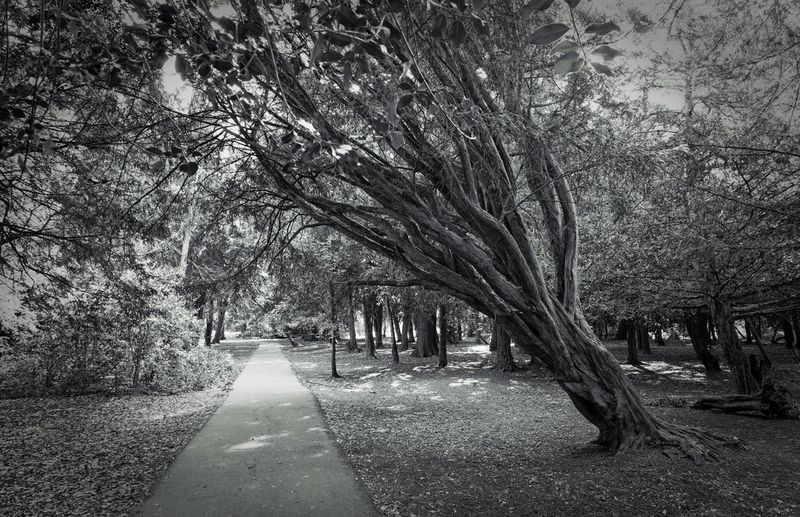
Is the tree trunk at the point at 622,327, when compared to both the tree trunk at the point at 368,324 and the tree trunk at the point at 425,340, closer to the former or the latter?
the tree trunk at the point at 425,340

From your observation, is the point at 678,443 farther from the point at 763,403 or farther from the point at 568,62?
the point at 568,62

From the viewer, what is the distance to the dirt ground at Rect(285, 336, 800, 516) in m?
4.58

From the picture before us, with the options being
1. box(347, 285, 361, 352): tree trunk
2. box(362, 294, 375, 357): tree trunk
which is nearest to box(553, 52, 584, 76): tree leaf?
box(347, 285, 361, 352): tree trunk

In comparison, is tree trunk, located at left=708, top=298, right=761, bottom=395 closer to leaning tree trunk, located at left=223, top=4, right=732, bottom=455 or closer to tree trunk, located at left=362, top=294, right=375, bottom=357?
leaning tree trunk, located at left=223, top=4, right=732, bottom=455

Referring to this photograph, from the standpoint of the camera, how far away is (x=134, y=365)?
12500 millimetres

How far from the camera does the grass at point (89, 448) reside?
4832 mm

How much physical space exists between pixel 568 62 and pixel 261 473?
5.83m

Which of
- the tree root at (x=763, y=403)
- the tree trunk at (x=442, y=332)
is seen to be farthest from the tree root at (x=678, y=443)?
the tree trunk at (x=442, y=332)

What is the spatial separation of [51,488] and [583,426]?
8.65 meters

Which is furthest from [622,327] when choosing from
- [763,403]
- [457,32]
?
[457,32]

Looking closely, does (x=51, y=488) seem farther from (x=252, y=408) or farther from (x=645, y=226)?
(x=645, y=226)

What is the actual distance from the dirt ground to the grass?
2790 mm

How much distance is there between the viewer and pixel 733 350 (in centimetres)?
1046

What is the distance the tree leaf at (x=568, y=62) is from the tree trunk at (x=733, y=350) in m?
10.9
